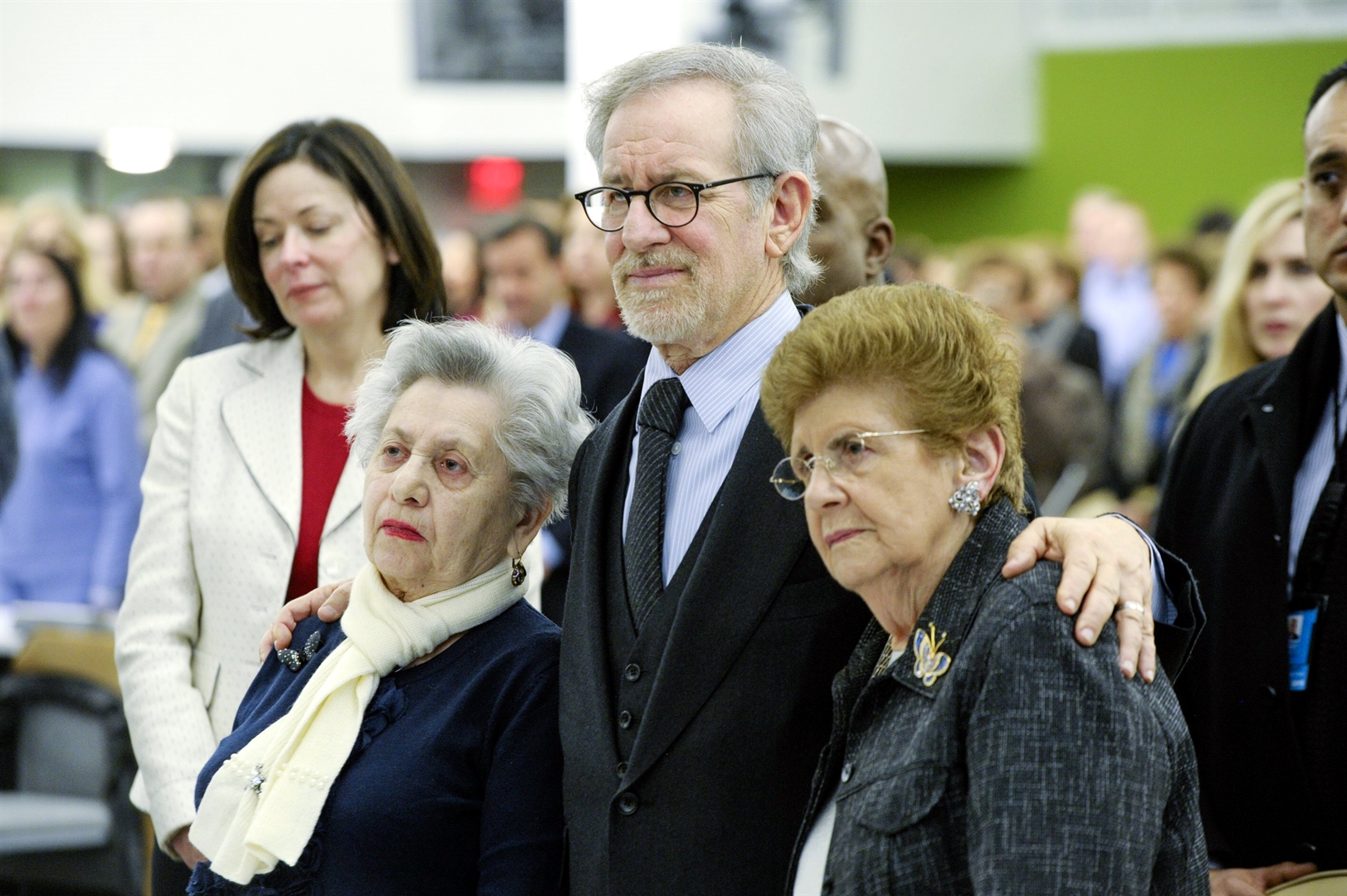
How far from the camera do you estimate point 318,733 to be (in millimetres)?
2176

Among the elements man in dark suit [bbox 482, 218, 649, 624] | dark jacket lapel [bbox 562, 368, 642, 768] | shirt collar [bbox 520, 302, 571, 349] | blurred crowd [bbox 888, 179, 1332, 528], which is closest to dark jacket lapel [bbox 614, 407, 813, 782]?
dark jacket lapel [bbox 562, 368, 642, 768]

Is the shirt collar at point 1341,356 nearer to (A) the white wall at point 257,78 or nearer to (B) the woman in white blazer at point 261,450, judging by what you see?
(B) the woman in white blazer at point 261,450

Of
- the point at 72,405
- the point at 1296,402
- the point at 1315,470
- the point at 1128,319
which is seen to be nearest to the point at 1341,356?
the point at 1296,402

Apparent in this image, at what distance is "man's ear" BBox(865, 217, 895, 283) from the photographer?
9.71 feet

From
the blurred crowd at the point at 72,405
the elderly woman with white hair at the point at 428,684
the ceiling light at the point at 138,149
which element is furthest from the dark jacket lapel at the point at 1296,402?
the ceiling light at the point at 138,149

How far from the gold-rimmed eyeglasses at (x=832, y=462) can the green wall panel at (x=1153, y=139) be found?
46.2 ft

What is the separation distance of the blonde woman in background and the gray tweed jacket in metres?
2.21

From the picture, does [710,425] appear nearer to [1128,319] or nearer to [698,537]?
[698,537]

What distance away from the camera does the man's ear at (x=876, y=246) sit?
2961 mm

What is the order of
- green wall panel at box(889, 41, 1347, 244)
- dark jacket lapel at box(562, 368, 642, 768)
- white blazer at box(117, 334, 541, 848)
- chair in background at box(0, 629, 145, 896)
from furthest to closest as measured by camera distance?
green wall panel at box(889, 41, 1347, 244) < chair in background at box(0, 629, 145, 896) < white blazer at box(117, 334, 541, 848) < dark jacket lapel at box(562, 368, 642, 768)

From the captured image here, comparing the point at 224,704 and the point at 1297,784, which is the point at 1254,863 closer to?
the point at 1297,784

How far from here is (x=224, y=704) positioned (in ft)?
9.00

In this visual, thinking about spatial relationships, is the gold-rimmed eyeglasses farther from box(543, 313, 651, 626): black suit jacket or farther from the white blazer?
box(543, 313, 651, 626): black suit jacket

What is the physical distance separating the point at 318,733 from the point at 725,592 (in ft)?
2.33
